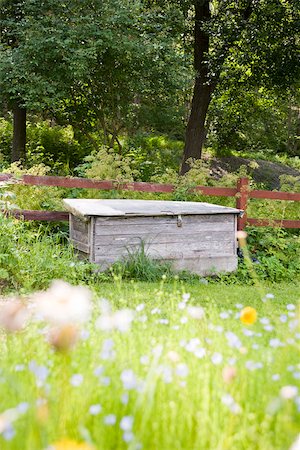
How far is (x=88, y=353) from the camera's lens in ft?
9.19

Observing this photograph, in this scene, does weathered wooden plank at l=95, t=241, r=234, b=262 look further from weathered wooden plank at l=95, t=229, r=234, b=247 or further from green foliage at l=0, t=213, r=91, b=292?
green foliage at l=0, t=213, r=91, b=292

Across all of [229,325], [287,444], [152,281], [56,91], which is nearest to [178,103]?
[56,91]

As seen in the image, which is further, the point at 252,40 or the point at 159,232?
the point at 252,40

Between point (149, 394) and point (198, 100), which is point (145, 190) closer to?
point (149, 394)

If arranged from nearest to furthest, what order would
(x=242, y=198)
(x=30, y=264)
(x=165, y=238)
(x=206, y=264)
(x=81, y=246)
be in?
(x=30, y=264) < (x=81, y=246) < (x=165, y=238) < (x=206, y=264) < (x=242, y=198)

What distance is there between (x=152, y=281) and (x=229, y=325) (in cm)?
373

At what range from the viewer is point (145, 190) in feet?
28.3

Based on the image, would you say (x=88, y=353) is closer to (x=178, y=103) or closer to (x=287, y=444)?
(x=287, y=444)

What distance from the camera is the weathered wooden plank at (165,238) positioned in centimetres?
727

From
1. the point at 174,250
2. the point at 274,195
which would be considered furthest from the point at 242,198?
the point at 174,250

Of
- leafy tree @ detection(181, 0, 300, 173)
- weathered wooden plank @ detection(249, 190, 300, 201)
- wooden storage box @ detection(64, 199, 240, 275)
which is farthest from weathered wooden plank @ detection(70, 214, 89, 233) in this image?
leafy tree @ detection(181, 0, 300, 173)

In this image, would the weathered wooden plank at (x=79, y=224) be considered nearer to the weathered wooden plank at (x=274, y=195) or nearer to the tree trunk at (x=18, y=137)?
the weathered wooden plank at (x=274, y=195)

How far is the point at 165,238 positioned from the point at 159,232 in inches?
4.6

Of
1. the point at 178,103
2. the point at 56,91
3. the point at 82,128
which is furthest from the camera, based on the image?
the point at 178,103
